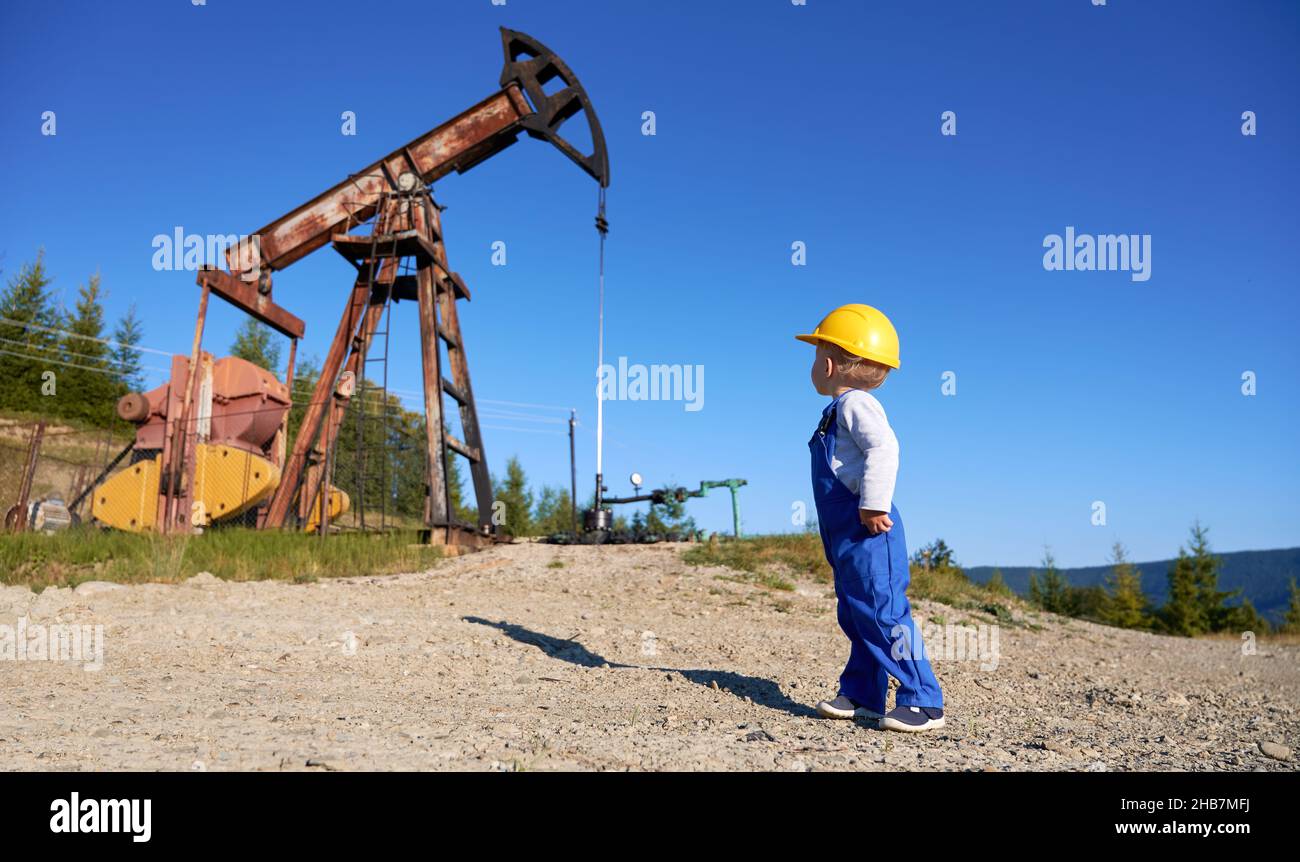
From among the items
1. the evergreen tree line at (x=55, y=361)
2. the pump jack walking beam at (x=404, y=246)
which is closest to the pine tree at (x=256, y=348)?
the evergreen tree line at (x=55, y=361)

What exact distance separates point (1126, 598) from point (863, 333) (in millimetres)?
35542

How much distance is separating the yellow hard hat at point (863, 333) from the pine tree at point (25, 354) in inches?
1252

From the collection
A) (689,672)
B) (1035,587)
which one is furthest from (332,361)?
(1035,587)

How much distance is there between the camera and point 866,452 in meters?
2.84

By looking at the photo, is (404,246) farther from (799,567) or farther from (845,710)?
(845,710)

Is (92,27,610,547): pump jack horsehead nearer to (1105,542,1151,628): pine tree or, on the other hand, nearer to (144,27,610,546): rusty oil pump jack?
(144,27,610,546): rusty oil pump jack

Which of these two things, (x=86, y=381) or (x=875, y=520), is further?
(x=86, y=381)

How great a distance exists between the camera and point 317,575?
752 centimetres

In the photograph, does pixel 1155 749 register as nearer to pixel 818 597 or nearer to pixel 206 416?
pixel 818 597

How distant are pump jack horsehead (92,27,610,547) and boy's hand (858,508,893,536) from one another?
7.76 metres

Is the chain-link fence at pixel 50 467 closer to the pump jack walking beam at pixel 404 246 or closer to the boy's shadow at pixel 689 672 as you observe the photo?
the pump jack walking beam at pixel 404 246

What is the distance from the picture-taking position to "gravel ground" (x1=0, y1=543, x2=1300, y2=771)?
6.94 feet
